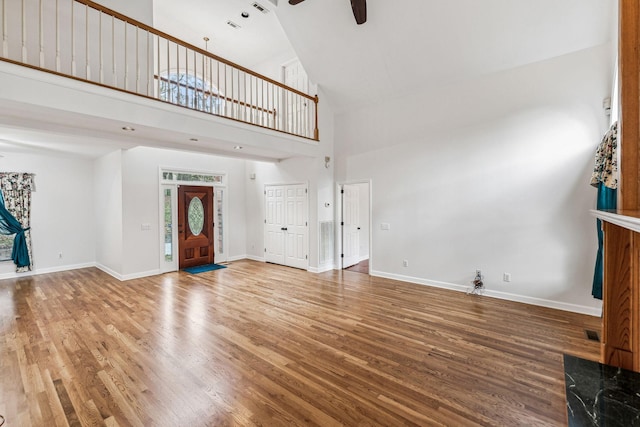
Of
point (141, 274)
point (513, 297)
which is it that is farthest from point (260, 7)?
point (513, 297)

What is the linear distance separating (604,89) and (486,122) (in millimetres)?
1347

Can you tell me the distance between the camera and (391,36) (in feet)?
15.5

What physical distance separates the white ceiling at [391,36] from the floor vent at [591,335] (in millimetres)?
3634

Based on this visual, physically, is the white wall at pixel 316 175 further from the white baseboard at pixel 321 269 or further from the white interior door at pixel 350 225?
the white interior door at pixel 350 225

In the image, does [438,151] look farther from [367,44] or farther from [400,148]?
[367,44]

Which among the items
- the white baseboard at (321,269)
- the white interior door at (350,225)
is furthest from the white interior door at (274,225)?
the white interior door at (350,225)

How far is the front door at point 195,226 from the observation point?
6.55 m

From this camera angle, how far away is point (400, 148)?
5438 mm

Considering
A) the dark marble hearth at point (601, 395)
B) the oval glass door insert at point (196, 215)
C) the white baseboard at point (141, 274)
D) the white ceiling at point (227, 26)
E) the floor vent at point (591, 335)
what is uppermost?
the white ceiling at point (227, 26)

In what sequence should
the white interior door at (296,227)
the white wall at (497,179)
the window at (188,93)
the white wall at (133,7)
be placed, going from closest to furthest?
the white wall at (497,179) → the window at (188,93) → the white wall at (133,7) → the white interior door at (296,227)

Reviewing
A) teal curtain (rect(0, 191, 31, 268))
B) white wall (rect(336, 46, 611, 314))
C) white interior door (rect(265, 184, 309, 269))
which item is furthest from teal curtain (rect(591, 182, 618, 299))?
teal curtain (rect(0, 191, 31, 268))

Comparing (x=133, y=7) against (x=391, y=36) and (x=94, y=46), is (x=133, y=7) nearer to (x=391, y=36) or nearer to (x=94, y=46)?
(x=94, y=46)

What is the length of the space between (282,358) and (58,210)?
6.73 m

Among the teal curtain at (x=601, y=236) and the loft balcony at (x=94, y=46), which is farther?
the loft balcony at (x=94, y=46)
